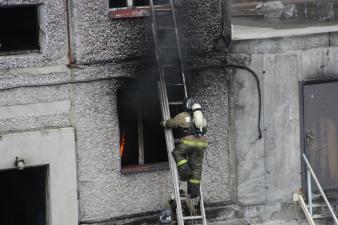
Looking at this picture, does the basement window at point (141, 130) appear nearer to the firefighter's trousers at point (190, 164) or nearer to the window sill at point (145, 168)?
the window sill at point (145, 168)

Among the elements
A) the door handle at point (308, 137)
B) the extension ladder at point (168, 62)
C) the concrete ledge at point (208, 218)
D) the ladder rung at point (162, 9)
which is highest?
the ladder rung at point (162, 9)

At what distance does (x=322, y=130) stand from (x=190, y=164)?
8.81ft

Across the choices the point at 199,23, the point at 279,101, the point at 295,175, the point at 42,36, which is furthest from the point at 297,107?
the point at 42,36

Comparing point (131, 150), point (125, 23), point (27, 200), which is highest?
point (125, 23)

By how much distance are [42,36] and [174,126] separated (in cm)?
227

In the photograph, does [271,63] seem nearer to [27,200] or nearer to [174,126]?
[174,126]

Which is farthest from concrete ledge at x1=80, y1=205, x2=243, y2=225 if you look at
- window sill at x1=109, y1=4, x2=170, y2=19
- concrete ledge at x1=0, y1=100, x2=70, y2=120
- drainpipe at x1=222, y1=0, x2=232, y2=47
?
window sill at x1=109, y1=4, x2=170, y2=19

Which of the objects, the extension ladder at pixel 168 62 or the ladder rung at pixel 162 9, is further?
the ladder rung at pixel 162 9

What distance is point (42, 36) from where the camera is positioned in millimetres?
10555

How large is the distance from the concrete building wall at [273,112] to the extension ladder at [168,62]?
99 cm

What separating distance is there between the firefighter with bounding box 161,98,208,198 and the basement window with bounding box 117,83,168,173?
750 mm

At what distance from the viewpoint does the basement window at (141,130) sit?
442 inches

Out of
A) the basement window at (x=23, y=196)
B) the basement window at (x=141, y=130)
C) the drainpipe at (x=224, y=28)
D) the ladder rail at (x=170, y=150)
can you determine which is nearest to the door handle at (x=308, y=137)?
the drainpipe at (x=224, y=28)

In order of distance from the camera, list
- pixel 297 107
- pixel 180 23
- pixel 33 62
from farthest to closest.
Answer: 1. pixel 297 107
2. pixel 180 23
3. pixel 33 62
